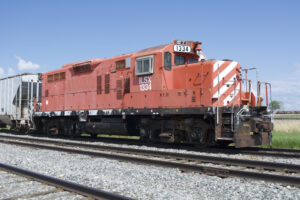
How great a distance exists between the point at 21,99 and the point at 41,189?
15.2 metres

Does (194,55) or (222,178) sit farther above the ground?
(194,55)

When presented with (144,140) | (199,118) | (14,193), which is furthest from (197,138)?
(14,193)

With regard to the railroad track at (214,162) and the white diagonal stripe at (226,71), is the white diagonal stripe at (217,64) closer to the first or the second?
the white diagonal stripe at (226,71)

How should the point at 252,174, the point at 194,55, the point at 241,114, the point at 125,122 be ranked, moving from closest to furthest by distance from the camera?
the point at 252,174
the point at 241,114
the point at 194,55
the point at 125,122

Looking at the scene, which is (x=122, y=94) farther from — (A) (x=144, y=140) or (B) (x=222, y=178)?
(B) (x=222, y=178)

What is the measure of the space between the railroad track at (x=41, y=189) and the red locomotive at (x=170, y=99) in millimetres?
5535

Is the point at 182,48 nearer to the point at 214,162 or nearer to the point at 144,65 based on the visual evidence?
the point at 144,65

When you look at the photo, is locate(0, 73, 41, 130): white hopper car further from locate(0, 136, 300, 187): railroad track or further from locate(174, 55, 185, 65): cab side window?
locate(174, 55, 185, 65): cab side window

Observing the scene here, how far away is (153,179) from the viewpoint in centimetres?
605

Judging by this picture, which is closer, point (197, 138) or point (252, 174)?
point (252, 174)

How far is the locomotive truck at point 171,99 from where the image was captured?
984 cm

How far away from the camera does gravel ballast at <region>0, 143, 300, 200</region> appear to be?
16.1ft

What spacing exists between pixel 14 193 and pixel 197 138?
6.77 metres

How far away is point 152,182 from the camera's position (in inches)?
229
